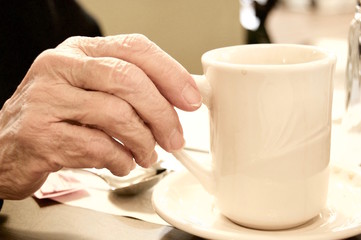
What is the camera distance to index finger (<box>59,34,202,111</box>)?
1.57 ft

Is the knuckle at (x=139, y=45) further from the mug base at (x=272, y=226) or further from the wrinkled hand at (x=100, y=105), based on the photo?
the mug base at (x=272, y=226)

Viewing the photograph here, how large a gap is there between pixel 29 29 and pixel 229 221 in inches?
32.9

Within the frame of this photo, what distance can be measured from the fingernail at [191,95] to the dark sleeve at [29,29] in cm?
68

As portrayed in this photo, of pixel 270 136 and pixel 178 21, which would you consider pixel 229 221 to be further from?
pixel 178 21

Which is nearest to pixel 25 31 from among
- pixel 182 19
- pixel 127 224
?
pixel 182 19

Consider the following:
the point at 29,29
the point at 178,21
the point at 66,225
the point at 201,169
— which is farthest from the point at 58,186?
the point at 178,21

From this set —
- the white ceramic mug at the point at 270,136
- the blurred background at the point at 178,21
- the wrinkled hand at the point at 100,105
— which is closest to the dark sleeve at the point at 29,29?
the blurred background at the point at 178,21

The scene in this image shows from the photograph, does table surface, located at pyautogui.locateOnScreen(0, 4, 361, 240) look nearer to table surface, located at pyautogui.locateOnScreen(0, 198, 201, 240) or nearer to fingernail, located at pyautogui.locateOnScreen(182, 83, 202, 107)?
table surface, located at pyautogui.locateOnScreen(0, 198, 201, 240)

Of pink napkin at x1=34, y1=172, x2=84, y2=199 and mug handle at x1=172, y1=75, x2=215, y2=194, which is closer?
mug handle at x1=172, y1=75, x2=215, y2=194

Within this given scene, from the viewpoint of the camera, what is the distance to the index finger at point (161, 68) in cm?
48

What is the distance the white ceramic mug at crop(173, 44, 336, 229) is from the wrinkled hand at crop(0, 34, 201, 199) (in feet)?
0.12

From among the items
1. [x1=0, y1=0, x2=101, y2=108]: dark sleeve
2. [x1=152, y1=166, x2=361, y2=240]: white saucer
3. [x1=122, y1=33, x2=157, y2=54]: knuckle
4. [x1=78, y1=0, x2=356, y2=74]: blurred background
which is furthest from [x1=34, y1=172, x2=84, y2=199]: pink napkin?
[x1=78, y1=0, x2=356, y2=74]: blurred background

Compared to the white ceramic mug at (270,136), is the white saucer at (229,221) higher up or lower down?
lower down

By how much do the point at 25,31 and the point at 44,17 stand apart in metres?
0.06
